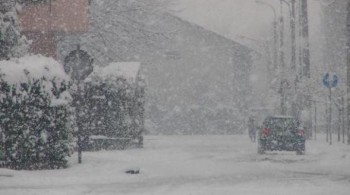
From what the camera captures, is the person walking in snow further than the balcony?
Yes

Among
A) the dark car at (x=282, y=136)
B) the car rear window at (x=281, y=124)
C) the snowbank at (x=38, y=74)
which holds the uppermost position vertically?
the snowbank at (x=38, y=74)

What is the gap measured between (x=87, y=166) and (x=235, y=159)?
5751mm

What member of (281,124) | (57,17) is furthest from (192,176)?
(57,17)

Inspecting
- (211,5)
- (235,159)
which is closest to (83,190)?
(235,159)

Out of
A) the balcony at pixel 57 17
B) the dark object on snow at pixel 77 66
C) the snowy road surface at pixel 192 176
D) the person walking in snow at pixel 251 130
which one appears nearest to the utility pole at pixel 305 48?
the person walking in snow at pixel 251 130

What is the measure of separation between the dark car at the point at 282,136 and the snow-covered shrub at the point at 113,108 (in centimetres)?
577

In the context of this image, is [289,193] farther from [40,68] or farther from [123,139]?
[123,139]

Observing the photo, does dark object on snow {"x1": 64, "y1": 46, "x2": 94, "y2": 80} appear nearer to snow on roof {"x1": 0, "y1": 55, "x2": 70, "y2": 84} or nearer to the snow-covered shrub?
snow on roof {"x1": 0, "y1": 55, "x2": 70, "y2": 84}

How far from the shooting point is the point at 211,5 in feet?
414

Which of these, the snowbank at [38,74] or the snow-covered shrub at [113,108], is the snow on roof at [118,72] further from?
the snowbank at [38,74]

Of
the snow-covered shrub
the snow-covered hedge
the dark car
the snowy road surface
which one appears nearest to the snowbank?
the snow-covered hedge

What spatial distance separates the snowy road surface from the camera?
14.8 metres

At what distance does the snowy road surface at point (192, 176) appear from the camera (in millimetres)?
14820

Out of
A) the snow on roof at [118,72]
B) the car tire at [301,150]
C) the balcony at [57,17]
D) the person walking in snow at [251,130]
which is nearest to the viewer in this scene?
the car tire at [301,150]
